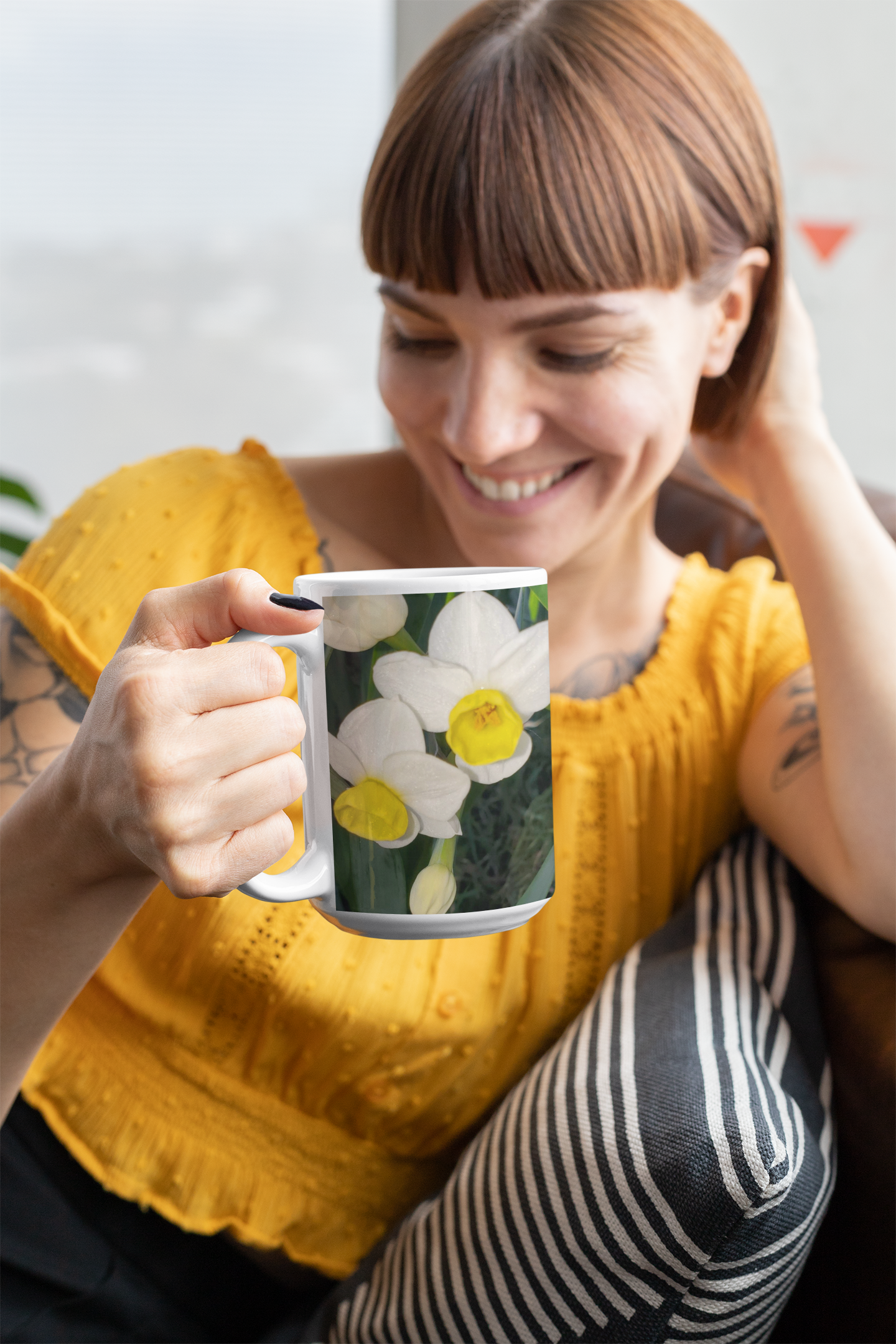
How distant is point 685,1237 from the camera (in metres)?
0.64

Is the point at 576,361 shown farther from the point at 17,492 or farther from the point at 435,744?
the point at 17,492

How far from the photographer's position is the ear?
0.98 meters

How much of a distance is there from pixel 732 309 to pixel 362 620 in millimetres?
700

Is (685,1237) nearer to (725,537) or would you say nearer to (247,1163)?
(247,1163)

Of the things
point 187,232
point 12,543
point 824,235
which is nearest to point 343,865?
point 12,543

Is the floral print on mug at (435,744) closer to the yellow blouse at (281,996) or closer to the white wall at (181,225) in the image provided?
the yellow blouse at (281,996)

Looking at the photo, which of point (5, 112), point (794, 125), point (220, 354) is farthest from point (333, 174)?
point (794, 125)

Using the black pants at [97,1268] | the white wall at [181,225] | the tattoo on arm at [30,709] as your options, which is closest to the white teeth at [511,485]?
the tattoo on arm at [30,709]

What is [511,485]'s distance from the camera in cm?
91

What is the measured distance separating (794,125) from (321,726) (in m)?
2.01

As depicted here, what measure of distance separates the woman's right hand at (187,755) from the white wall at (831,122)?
6.13 feet

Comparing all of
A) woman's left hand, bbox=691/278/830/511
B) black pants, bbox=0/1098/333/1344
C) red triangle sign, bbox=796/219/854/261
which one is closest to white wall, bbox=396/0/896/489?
red triangle sign, bbox=796/219/854/261

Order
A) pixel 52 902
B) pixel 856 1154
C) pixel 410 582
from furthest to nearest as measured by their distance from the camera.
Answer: pixel 856 1154 → pixel 52 902 → pixel 410 582

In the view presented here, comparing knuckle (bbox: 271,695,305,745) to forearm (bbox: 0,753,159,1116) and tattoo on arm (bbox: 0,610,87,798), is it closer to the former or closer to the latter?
forearm (bbox: 0,753,159,1116)
